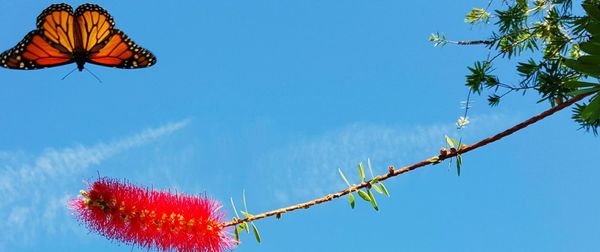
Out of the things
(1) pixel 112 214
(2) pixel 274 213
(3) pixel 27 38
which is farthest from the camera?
(3) pixel 27 38

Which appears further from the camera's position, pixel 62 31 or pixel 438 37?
pixel 438 37

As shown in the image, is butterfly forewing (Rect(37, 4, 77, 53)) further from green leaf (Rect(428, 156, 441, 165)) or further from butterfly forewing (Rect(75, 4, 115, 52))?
green leaf (Rect(428, 156, 441, 165))

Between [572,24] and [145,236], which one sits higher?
[572,24]

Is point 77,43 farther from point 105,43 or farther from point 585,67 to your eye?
point 585,67

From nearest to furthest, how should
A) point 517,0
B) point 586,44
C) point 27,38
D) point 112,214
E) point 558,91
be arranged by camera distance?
point 586,44 < point 112,214 < point 558,91 < point 27,38 < point 517,0

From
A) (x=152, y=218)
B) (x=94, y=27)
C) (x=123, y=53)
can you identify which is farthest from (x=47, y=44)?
(x=152, y=218)

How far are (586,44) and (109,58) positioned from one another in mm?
2541

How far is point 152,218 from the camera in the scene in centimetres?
181

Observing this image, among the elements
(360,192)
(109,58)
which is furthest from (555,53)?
(109,58)

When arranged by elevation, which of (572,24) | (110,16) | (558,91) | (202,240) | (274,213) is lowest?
(274,213)

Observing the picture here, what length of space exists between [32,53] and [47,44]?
0.08 metres

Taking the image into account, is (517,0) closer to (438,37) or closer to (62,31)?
(438,37)

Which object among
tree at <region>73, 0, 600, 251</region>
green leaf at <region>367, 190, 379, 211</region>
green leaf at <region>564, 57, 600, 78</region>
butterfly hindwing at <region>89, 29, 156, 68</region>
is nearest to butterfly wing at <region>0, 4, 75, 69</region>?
butterfly hindwing at <region>89, 29, 156, 68</region>

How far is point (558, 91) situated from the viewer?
277cm
